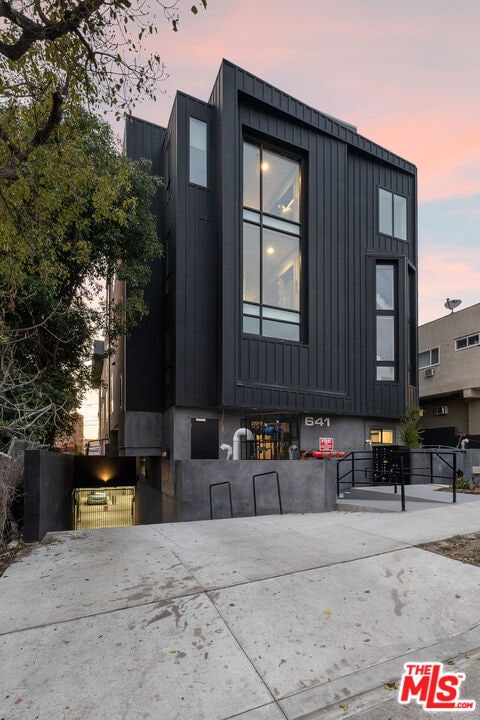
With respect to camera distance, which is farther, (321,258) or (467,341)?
(467,341)

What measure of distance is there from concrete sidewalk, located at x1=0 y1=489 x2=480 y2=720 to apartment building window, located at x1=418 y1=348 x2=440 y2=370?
24.8 meters

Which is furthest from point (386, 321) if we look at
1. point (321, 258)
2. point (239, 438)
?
point (239, 438)

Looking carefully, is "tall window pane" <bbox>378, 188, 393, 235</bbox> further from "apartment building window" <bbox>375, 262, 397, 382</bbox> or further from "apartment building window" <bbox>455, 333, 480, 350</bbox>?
"apartment building window" <bbox>455, 333, 480, 350</bbox>

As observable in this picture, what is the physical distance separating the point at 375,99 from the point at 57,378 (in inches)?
564

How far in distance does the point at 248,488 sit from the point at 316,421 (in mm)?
5903

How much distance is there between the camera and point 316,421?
15602 millimetres

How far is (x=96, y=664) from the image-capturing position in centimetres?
290

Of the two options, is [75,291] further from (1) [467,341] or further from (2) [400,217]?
(1) [467,341]

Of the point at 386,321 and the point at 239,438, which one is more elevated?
the point at 386,321

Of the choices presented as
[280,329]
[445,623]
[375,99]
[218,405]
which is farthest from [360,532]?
[375,99]

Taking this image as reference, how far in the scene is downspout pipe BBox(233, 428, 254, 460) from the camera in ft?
44.5

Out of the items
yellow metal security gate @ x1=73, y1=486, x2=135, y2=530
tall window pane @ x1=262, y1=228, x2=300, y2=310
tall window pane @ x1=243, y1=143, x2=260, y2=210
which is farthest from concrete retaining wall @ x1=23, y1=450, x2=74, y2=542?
yellow metal security gate @ x1=73, y1=486, x2=135, y2=530

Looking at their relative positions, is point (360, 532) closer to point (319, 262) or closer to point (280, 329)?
point (280, 329)

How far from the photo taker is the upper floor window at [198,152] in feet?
48.1
